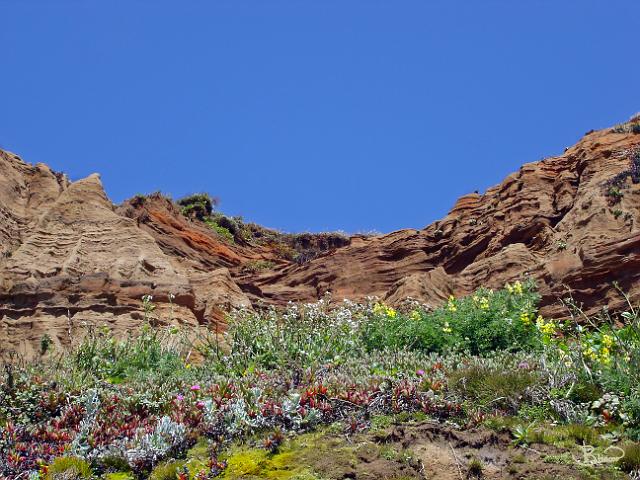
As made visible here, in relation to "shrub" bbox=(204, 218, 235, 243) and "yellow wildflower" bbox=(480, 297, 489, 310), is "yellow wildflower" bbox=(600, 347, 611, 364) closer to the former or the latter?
"yellow wildflower" bbox=(480, 297, 489, 310)

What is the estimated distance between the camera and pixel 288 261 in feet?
108

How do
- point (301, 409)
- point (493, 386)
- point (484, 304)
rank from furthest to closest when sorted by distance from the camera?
point (484, 304)
point (493, 386)
point (301, 409)

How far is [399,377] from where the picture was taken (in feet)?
27.9

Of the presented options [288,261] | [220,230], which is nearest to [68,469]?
[288,261]

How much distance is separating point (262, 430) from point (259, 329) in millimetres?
3636

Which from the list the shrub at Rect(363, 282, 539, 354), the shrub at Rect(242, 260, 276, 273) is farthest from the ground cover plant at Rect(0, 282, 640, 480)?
the shrub at Rect(242, 260, 276, 273)

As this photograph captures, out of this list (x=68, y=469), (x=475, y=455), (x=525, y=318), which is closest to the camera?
(x=475, y=455)

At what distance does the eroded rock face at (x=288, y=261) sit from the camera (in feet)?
58.7

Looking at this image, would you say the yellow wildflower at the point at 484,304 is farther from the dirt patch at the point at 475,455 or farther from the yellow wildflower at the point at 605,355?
the dirt patch at the point at 475,455

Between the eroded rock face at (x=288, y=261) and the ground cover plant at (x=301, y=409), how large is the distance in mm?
5243

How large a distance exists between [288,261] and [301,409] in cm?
2530

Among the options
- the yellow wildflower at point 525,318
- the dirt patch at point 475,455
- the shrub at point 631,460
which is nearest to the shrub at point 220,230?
the yellow wildflower at point 525,318

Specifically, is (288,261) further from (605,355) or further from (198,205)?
(605,355)

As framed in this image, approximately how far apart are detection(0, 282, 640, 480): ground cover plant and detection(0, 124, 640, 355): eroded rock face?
5.24 meters
